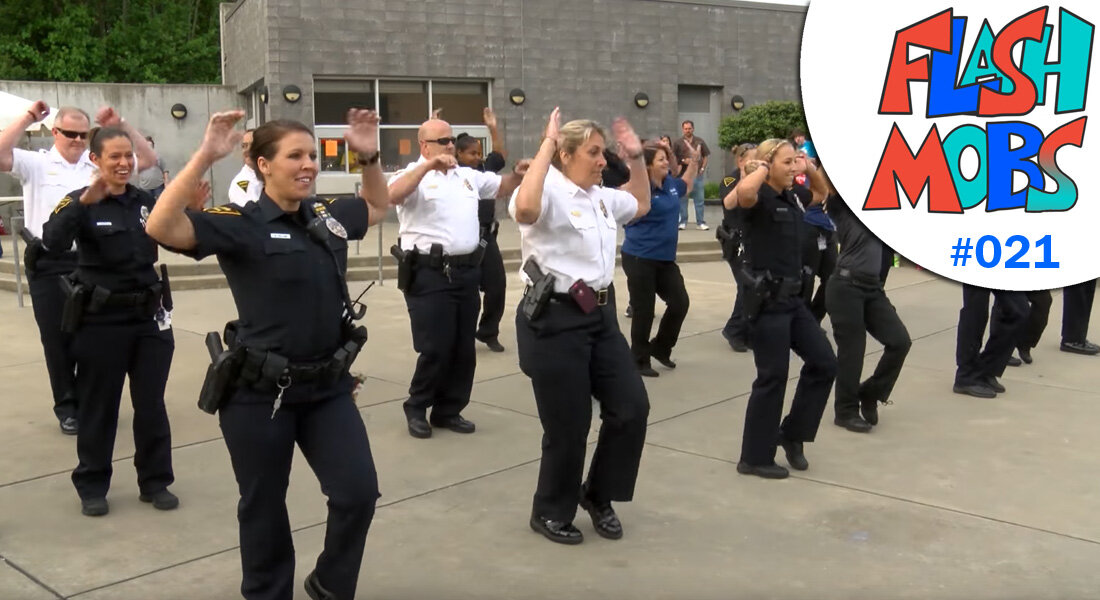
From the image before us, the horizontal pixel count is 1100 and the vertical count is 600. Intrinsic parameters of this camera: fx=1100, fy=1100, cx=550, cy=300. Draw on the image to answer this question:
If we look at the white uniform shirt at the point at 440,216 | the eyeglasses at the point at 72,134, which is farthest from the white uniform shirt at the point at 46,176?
the white uniform shirt at the point at 440,216

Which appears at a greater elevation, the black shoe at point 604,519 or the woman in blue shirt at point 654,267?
the woman in blue shirt at point 654,267

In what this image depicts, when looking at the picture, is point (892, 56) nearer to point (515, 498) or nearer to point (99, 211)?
point (515, 498)

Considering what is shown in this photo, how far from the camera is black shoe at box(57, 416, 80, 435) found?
6352mm

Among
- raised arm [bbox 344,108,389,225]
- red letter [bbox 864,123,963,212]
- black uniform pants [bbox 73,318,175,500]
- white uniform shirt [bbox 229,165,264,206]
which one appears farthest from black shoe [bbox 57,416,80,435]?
red letter [bbox 864,123,963,212]

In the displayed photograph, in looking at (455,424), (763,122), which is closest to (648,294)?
(455,424)

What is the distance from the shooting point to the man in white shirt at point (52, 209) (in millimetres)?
6000

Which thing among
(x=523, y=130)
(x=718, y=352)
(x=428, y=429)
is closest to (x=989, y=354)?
(x=718, y=352)

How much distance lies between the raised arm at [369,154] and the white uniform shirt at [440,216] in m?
2.19

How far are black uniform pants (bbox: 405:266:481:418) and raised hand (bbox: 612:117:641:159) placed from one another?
1.61 m

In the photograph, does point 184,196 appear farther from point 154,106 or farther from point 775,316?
point 154,106

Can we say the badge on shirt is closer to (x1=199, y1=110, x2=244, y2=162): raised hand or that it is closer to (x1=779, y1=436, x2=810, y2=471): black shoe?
(x1=199, y1=110, x2=244, y2=162): raised hand

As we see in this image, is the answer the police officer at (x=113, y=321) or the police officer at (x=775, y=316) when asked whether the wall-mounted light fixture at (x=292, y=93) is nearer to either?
the police officer at (x=113, y=321)

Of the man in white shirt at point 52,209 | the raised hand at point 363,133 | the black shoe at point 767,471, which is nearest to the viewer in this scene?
the raised hand at point 363,133

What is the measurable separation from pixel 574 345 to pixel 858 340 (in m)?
2.69
